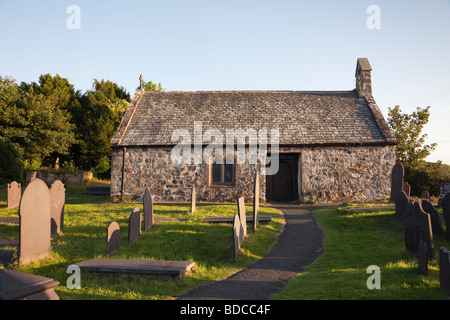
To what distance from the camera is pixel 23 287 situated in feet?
12.3

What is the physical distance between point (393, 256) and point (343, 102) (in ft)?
47.7

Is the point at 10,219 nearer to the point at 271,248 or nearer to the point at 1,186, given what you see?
the point at 271,248

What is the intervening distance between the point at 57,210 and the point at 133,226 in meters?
2.88

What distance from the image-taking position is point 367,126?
18344 millimetres

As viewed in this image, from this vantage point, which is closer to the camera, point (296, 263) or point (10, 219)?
point (296, 263)

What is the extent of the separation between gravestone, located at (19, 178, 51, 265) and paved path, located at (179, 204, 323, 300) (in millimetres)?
3988

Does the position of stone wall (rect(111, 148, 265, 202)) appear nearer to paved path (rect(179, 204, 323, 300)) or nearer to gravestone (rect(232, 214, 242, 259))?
paved path (rect(179, 204, 323, 300))

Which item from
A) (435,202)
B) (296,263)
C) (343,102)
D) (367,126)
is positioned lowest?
(296,263)

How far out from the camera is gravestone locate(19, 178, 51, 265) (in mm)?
7117

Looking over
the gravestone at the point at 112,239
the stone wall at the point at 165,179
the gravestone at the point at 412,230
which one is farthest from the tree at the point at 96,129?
the gravestone at the point at 412,230

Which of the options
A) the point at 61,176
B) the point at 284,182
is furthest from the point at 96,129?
the point at 284,182

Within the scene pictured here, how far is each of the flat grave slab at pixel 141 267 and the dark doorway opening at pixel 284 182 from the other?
1171cm
